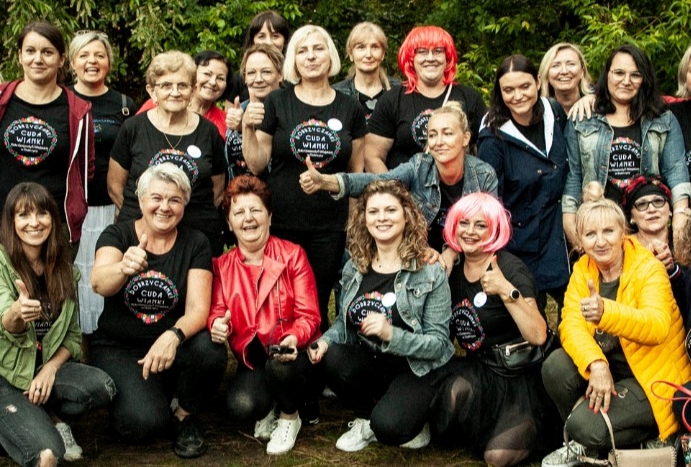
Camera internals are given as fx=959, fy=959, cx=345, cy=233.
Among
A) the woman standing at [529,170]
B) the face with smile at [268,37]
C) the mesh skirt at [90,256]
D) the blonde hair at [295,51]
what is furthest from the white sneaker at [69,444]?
the face with smile at [268,37]

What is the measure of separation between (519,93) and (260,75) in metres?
1.71

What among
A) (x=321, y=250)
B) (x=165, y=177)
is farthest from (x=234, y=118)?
(x=321, y=250)

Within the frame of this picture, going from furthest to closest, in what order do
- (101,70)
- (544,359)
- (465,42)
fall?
1. (465,42)
2. (101,70)
3. (544,359)

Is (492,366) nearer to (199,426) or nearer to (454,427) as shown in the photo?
(454,427)

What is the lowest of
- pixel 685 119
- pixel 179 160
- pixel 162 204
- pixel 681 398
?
pixel 681 398

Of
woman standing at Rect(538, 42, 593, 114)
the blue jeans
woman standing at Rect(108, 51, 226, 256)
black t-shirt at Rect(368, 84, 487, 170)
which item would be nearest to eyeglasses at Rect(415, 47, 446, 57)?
black t-shirt at Rect(368, 84, 487, 170)

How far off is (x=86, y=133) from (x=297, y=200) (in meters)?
1.30

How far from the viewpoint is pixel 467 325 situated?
17.0 feet

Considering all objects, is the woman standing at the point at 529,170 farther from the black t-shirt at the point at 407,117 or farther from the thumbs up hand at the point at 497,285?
the thumbs up hand at the point at 497,285

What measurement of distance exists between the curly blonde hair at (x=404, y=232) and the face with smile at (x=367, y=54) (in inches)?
54.8

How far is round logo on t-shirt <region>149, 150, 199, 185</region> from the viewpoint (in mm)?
5527

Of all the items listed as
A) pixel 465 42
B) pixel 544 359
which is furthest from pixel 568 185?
pixel 465 42

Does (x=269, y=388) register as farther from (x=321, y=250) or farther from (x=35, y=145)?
(x=35, y=145)

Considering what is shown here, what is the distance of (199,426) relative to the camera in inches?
216
